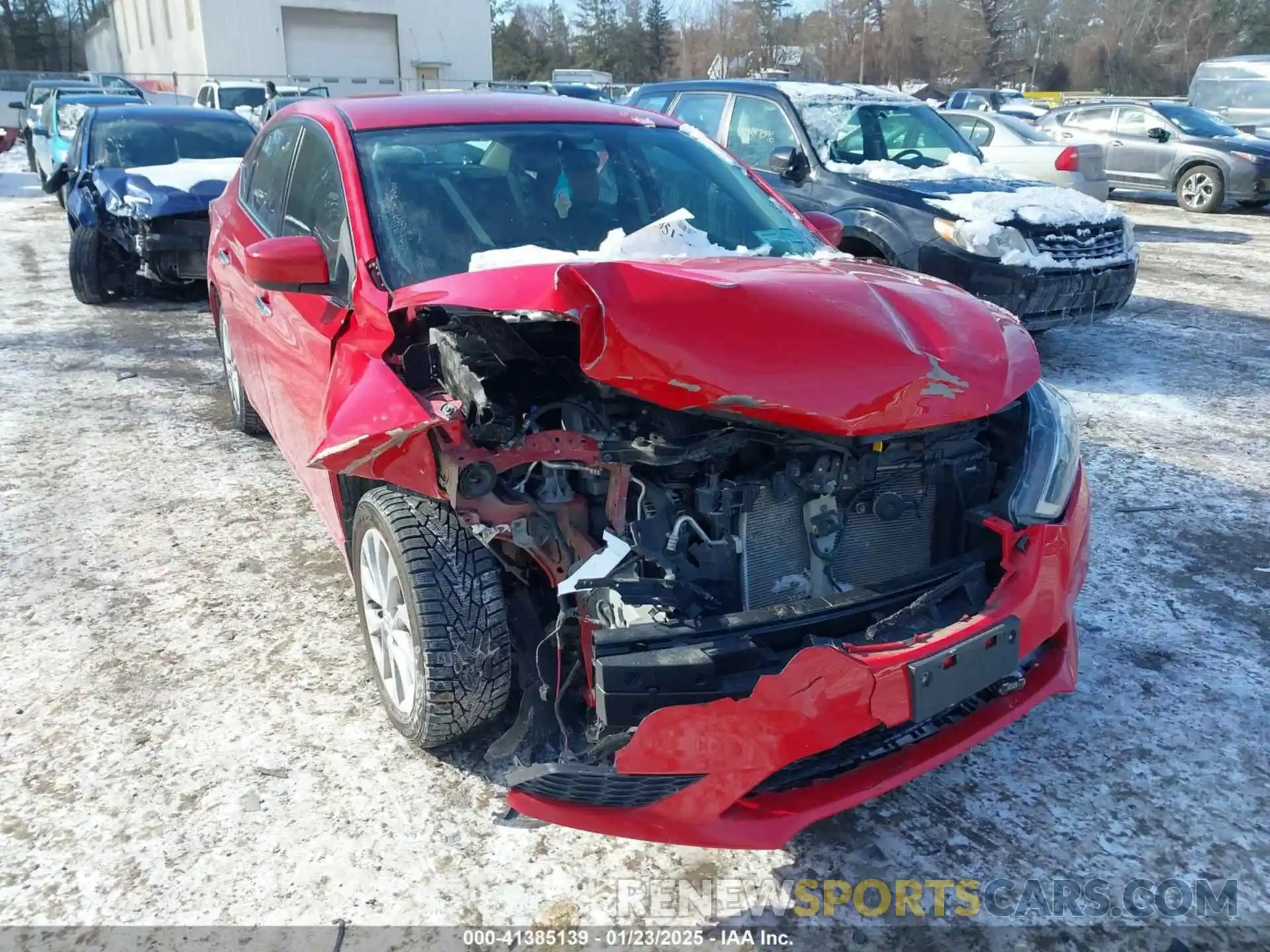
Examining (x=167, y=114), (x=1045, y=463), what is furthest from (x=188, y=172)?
(x=1045, y=463)

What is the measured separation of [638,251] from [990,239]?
13.1 feet

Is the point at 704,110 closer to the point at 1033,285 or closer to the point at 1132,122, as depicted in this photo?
the point at 1033,285

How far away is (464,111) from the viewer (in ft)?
11.5

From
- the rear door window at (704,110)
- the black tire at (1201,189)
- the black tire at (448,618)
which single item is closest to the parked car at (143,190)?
the rear door window at (704,110)

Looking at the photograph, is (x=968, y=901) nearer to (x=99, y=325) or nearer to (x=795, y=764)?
(x=795, y=764)

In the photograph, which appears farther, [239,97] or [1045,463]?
[239,97]

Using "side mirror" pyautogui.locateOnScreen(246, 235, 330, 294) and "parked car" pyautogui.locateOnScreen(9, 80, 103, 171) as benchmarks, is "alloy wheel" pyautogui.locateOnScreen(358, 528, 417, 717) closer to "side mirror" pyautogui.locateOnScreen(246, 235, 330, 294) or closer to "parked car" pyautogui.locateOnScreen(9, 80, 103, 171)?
"side mirror" pyautogui.locateOnScreen(246, 235, 330, 294)

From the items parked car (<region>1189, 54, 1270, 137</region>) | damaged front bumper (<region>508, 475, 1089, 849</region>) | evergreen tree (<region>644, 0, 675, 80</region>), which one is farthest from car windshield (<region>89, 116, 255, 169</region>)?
evergreen tree (<region>644, 0, 675, 80</region>)

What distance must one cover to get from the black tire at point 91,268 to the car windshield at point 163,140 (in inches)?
34.1

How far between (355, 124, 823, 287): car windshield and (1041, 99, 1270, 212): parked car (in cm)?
1251

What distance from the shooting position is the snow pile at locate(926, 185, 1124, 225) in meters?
6.18

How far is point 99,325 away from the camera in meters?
7.61

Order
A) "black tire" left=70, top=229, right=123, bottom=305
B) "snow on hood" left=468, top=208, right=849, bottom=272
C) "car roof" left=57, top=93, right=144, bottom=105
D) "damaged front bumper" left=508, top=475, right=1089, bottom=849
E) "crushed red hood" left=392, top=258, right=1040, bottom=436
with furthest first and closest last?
"car roof" left=57, top=93, right=144, bottom=105, "black tire" left=70, top=229, right=123, bottom=305, "snow on hood" left=468, top=208, right=849, bottom=272, "crushed red hood" left=392, top=258, right=1040, bottom=436, "damaged front bumper" left=508, top=475, right=1089, bottom=849

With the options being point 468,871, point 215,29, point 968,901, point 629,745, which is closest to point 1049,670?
point 968,901
